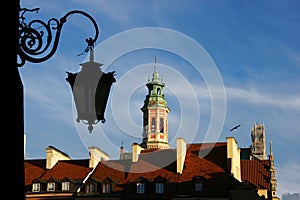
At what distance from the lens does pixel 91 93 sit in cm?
920

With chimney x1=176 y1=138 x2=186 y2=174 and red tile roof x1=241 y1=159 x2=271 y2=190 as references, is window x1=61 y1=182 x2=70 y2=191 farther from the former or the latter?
red tile roof x1=241 y1=159 x2=271 y2=190

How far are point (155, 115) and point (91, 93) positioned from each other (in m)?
94.2

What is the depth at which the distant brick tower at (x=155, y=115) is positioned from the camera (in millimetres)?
101438

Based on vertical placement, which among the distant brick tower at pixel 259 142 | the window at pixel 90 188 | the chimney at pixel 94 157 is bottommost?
the window at pixel 90 188

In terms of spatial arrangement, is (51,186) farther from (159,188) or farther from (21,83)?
(21,83)

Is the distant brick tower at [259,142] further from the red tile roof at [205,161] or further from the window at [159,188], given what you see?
the window at [159,188]

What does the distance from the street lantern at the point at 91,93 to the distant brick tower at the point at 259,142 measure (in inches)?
4188

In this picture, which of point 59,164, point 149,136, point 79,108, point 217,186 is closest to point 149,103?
point 149,136

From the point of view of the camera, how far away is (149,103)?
10350cm

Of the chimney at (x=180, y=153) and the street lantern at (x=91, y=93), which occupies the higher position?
the chimney at (x=180, y=153)

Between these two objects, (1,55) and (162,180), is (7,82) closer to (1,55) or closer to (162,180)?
(1,55)

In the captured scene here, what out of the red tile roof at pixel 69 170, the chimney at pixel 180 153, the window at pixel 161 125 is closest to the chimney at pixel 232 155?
the chimney at pixel 180 153

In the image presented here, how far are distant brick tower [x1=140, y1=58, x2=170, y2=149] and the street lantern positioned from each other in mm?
91188

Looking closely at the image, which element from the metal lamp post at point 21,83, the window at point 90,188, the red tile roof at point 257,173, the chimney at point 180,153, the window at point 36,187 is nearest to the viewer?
the metal lamp post at point 21,83
